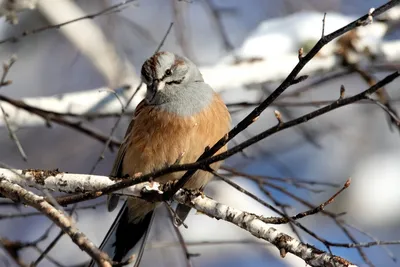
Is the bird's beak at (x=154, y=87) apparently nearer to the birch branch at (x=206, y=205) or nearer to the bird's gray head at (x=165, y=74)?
the bird's gray head at (x=165, y=74)

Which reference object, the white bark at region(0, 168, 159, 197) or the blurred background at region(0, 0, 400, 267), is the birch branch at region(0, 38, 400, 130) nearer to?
the blurred background at region(0, 0, 400, 267)

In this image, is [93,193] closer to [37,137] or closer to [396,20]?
[396,20]

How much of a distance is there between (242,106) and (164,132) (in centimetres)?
78

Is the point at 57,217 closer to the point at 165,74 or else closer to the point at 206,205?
the point at 206,205

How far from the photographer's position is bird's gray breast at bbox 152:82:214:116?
3262 mm

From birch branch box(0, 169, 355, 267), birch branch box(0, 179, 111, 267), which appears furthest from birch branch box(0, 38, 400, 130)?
birch branch box(0, 179, 111, 267)

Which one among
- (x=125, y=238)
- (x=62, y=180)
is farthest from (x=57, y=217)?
(x=125, y=238)

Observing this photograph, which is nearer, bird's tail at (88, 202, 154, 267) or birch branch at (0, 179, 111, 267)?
birch branch at (0, 179, 111, 267)

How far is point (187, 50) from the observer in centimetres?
479

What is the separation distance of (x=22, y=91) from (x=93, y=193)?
23.0 ft

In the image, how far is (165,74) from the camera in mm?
3359

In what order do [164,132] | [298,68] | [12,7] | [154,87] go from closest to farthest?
[298,68]
[164,132]
[154,87]
[12,7]

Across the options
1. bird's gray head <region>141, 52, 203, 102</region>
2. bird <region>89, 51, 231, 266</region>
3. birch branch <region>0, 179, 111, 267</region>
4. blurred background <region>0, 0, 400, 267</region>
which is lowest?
birch branch <region>0, 179, 111, 267</region>

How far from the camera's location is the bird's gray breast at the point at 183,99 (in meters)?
3.26
